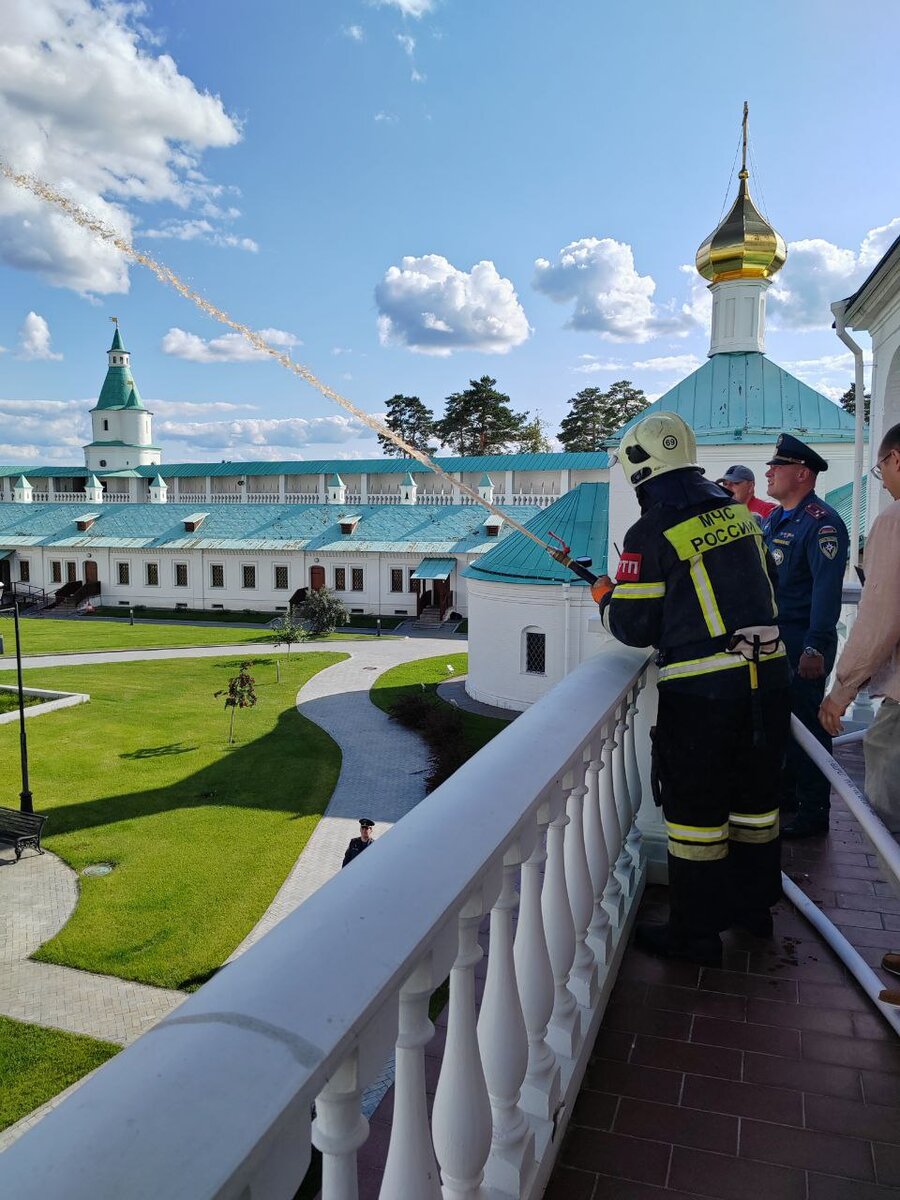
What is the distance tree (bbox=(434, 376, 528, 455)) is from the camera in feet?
200

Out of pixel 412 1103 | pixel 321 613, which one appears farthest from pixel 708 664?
pixel 321 613

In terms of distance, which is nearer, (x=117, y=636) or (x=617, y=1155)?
(x=617, y=1155)

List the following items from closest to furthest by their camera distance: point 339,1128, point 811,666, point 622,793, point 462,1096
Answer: point 339,1128, point 462,1096, point 622,793, point 811,666

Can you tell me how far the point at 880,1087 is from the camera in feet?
8.84

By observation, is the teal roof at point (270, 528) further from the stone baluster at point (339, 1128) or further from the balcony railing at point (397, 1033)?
the stone baluster at point (339, 1128)

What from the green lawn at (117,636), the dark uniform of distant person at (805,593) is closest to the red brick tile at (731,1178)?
the dark uniform of distant person at (805,593)

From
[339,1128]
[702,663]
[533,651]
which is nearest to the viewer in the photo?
[339,1128]

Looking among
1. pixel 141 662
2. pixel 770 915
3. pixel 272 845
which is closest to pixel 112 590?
pixel 141 662

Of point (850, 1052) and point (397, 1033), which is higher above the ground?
point (397, 1033)

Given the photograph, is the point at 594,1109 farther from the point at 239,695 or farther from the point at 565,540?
the point at 565,540

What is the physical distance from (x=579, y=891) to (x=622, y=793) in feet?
2.83

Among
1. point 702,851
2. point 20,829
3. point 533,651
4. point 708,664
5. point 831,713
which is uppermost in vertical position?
point 708,664

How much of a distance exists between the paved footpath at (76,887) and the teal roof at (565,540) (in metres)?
5.78

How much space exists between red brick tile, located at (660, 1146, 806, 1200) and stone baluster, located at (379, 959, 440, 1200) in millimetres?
1157
